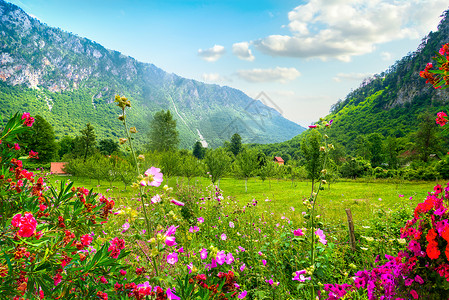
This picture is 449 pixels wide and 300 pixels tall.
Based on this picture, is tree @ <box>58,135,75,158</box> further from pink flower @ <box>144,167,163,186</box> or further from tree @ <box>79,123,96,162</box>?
pink flower @ <box>144,167,163,186</box>


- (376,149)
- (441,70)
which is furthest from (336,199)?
(376,149)

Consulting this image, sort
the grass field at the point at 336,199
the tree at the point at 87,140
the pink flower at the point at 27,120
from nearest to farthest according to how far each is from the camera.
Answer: the pink flower at the point at 27,120, the grass field at the point at 336,199, the tree at the point at 87,140

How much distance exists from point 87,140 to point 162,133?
15383 mm

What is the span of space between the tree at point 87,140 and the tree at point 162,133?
1176 cm

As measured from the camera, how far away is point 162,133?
43281mm

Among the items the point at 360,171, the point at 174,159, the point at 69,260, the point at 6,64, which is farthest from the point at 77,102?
the point at 69,260

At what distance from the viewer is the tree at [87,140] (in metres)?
43.7

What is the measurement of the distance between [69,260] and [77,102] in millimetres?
173788

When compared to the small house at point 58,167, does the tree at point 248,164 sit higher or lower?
higher

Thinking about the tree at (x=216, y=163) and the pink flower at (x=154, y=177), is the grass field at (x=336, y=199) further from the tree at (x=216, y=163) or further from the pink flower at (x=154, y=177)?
the tree at (x=216, y=163)

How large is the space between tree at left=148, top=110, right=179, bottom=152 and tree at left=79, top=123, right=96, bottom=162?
1176 cm

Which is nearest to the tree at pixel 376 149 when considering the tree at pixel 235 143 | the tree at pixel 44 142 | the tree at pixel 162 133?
the tree at pixel 235 143

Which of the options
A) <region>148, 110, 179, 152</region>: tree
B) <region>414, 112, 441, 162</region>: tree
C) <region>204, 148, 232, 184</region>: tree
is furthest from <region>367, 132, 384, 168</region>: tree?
<region>148, 110, 179, 152</region>: tree

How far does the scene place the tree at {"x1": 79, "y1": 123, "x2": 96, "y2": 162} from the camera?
43719 mm
